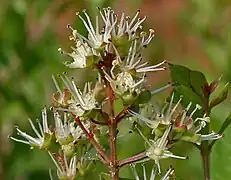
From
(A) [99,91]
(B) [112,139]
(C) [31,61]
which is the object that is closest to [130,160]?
(B) [112,139]

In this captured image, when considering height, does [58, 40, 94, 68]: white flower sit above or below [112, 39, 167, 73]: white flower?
above

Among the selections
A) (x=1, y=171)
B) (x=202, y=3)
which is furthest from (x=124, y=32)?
(x=202, y=3)

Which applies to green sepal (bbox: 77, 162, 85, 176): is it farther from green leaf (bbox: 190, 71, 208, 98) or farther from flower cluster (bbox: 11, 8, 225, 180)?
green leaf (bbox: 190, 71, 208, 98)

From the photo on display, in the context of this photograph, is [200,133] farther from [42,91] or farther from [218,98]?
[42,91]

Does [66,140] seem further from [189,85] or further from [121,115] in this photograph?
[189,85]

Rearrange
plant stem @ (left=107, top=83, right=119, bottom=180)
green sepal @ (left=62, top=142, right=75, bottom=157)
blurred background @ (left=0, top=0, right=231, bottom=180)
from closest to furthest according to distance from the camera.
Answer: plant stem @ (left=107, top=83, right=119, bottom=180) → green sepal @ (left=62, top=142, right=75, bottom=157) → blurred background @ (left=0, top=0, right=231, bottom=180)

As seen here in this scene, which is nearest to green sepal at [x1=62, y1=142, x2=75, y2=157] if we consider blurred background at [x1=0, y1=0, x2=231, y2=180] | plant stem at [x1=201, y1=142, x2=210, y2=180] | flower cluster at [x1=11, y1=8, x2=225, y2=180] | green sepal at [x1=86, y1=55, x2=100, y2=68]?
flower cluster at [x1=11, y1=8, x2=225, y2=180]

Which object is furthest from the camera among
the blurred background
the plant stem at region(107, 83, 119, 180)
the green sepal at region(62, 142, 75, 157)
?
the blurred background

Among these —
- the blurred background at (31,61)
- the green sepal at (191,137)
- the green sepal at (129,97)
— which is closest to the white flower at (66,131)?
the green sepal at (129,97)

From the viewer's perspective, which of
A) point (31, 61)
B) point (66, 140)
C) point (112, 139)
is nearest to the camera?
point (112, 139)

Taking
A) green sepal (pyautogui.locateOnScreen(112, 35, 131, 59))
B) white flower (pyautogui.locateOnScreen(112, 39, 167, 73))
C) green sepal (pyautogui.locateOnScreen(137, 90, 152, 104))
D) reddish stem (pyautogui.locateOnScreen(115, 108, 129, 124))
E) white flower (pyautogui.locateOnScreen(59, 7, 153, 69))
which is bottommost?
reddish stem (pyautogui.locateOnScreen(115, 108, 129, 124))

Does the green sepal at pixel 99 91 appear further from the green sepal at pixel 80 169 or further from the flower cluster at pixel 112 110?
the green sepal at pixel 80 169
